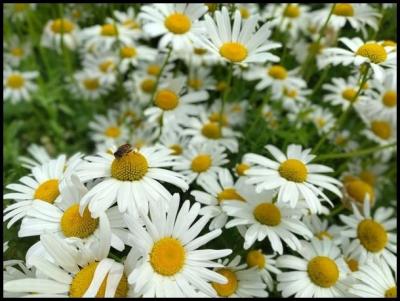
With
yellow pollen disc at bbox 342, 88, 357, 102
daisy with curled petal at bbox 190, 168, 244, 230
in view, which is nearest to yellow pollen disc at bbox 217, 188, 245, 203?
daisy with curled petal at bbox 190, 168, 244, 230

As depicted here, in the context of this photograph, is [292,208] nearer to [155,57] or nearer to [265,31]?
[265,31]

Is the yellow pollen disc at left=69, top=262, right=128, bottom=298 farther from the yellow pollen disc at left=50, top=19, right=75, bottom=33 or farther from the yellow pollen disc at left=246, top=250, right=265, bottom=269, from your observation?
the yellow pollen disc at left=50, top=19, right=75, bottom=33

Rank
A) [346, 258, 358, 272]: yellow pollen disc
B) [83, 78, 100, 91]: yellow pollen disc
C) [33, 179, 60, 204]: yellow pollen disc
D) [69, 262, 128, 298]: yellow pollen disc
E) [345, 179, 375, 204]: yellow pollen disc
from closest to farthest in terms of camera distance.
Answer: [69, 262, 128, 298]: yellow pollen disc → [33, 179, 60, 204]: yellow pollen disc → [346, 258, 358, 272]: yellow pollen disc → [345, 179, 375, 204]: yellow pollen disc → [83, 78, 100, 91]: yellow pollen disc

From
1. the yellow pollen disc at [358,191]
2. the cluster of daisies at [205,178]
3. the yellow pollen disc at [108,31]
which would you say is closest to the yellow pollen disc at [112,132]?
the cluster of daisies at [205,178]

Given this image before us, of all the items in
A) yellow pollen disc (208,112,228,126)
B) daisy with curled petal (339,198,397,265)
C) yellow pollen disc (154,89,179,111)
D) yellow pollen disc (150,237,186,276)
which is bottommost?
Result: yellow pollen disc (150,237,186,276)

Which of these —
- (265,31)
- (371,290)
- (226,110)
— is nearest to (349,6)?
(265,31)

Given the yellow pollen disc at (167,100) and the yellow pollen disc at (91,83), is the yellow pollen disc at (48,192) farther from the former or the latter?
the yellow pollen disc at (91,83)
